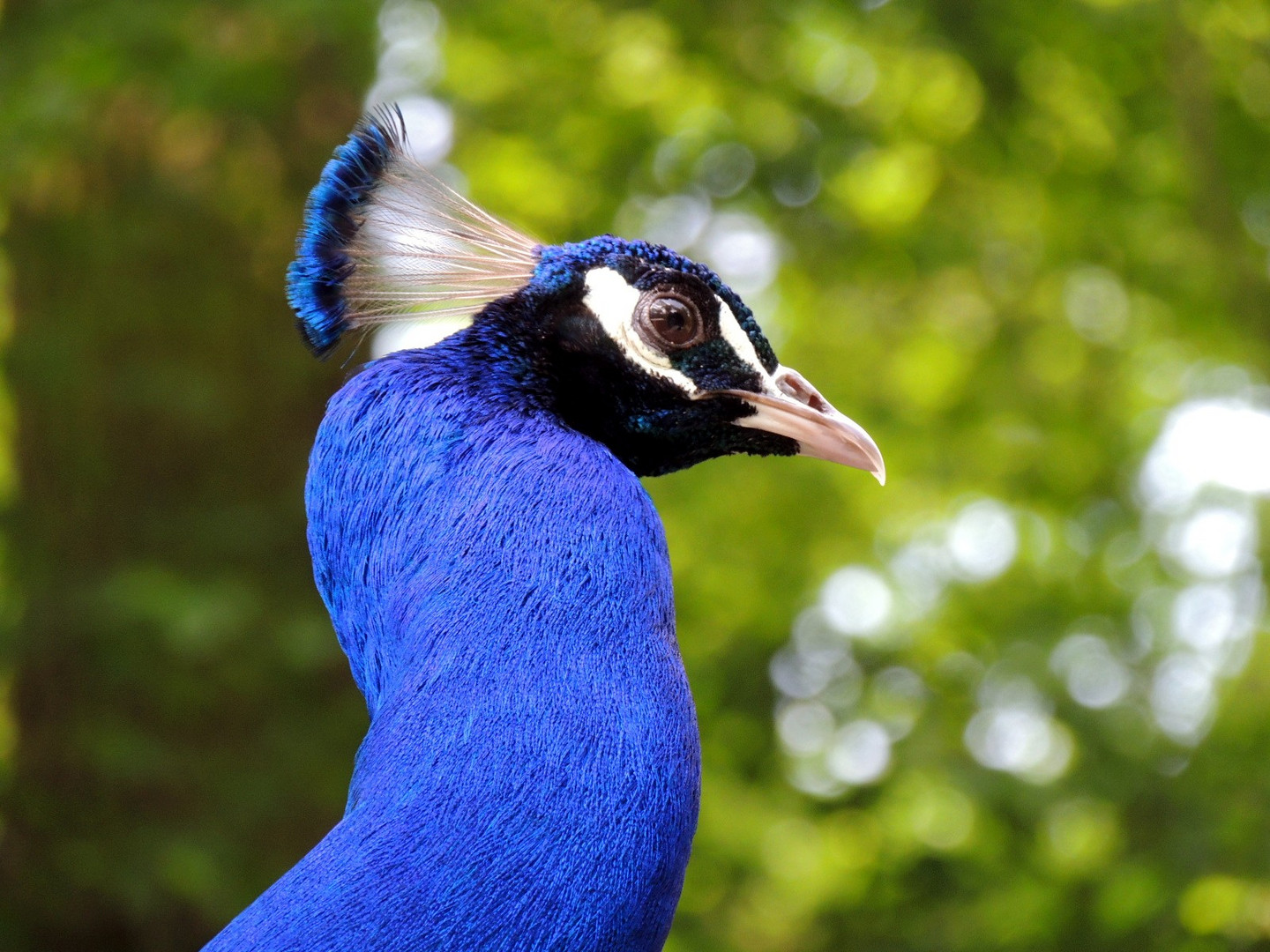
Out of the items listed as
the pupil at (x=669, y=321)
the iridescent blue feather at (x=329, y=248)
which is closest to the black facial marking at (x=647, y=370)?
the pupil at (x=669, y=321)

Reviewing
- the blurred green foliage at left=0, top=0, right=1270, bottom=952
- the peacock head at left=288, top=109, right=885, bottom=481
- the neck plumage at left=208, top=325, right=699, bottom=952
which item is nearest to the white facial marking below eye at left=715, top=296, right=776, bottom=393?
the peacock head at left=288, top=109, right=885, bottom=481

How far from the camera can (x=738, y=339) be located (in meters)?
1.71

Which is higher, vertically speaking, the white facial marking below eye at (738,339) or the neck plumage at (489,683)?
the white facial marking below eye at (738,339)

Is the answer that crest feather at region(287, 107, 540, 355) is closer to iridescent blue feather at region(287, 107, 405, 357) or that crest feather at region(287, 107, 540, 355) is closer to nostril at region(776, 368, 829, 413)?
iridescent blue feather at region(287, 107, 405, 357)

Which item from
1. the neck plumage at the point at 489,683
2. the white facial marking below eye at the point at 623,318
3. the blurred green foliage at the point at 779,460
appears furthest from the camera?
the blurred green foliage at the point at 779,460

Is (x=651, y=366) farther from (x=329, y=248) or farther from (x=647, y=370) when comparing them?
(x=329, y=248)

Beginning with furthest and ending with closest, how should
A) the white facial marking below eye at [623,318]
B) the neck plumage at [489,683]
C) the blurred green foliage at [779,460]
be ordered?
the blurred green foliage at [779,460] < the white facial marking below eye at [623,318] < the neck plumage at [489,683]

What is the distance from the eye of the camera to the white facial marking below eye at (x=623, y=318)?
5.50 feet

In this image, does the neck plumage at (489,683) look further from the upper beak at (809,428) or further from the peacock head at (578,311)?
the upper beak at (809,428)

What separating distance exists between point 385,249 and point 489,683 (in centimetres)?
63

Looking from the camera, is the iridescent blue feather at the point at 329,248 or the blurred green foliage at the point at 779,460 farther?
the blurred green foliage at the point at 779,460

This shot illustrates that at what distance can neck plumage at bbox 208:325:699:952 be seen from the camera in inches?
49.3

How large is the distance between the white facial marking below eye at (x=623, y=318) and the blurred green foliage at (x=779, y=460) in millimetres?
2386

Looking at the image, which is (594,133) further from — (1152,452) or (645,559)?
(645,559)
